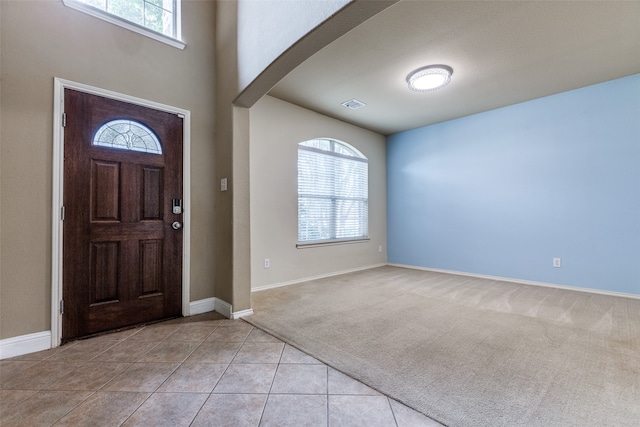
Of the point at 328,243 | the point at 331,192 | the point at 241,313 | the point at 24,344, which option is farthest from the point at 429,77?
the point at 24,344

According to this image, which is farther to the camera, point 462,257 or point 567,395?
point 462,257

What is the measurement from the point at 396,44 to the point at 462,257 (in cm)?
359

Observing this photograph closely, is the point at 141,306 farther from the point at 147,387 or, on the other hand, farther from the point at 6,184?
the point at 6,184

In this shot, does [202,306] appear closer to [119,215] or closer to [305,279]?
[119,215]

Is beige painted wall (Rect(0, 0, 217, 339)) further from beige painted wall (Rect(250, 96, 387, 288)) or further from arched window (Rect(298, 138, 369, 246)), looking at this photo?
arched window (Rect(298, 138, 369, 246))

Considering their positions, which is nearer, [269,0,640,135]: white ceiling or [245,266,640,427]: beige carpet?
[245,266,640,427]: beige carpet

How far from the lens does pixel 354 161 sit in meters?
5.17

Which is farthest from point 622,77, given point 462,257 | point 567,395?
point 567,395

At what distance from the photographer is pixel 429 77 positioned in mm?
3180

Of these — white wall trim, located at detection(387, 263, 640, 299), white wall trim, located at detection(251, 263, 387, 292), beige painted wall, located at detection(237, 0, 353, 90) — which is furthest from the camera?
white wall trim, located at detection(251, 263, 387, 292)

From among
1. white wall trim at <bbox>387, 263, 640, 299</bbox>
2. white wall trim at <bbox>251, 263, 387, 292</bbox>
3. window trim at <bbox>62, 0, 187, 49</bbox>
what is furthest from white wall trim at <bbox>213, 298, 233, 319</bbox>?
white wall trim at <bbox>387, 263, 640, 299</bbox>

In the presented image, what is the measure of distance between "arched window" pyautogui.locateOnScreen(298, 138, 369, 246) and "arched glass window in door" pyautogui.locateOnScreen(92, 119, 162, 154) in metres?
2.12

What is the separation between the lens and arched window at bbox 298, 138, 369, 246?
14.3ft

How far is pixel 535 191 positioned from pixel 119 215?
522 cm
